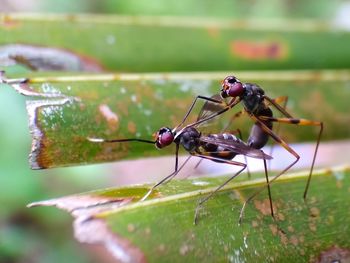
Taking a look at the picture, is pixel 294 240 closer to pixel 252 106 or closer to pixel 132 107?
pixel 252 106

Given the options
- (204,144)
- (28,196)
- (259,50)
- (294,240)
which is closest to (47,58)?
(204,144)

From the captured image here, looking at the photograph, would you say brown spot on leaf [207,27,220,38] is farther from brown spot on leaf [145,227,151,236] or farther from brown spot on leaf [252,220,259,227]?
brown spot on leaf [145,227,151,236]

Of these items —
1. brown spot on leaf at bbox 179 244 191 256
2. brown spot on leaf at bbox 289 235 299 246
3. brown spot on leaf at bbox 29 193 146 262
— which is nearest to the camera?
brown spot on leaf at bbox 29 193 146 262

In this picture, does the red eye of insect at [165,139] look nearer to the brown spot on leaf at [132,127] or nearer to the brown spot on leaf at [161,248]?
the brown spot on leaf at [132,127]

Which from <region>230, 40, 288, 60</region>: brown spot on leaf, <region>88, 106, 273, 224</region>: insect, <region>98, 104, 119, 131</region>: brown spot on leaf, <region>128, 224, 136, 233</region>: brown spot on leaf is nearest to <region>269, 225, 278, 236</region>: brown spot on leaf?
<region>88, 106, 273, 224</region>: insect

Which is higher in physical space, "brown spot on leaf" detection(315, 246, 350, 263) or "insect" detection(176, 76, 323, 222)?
"insect" detection(176, 76, 323, 222)

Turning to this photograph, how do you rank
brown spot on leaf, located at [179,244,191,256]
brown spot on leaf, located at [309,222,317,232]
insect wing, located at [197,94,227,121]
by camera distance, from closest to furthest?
brown spot on leaf, located at [179,244,191,256], brown spot on leaf, located at [309,222,317,232], insect wing, located at [197,94,227,121]

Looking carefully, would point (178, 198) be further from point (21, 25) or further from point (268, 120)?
point (21, 25)
